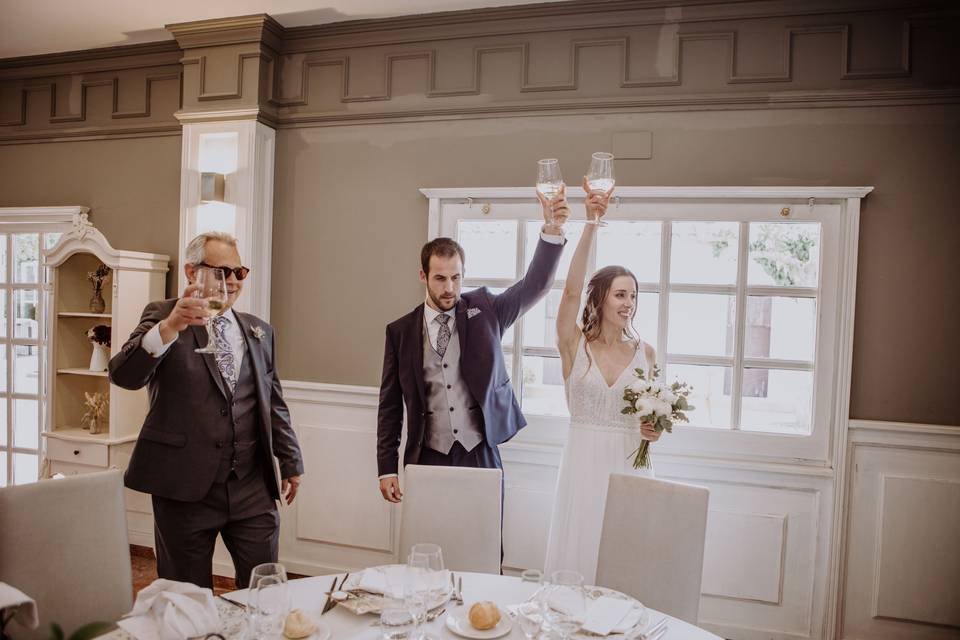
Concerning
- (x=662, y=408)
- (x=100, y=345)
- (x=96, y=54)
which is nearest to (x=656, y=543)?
(x=662, y=408)

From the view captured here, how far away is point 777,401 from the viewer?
296 cm

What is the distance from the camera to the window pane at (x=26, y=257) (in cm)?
396

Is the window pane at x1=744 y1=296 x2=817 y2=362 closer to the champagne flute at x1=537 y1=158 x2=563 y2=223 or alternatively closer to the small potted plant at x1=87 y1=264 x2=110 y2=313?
the champagne flute at x1=537 y1=158 x2=563 y2=223

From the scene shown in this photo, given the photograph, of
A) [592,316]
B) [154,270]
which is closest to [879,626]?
[592,316]

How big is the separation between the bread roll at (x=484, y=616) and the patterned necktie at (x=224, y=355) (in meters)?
1.20

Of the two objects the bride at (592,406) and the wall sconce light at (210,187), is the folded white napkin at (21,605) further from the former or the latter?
the wall sconce light at (210,187)

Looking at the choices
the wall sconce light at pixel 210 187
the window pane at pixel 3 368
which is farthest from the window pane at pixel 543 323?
the window pane at pixel 3 368

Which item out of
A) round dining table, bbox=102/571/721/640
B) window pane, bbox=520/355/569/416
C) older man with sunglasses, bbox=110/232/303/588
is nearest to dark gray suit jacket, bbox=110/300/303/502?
older man with sunglasses, bbox=110/232/303/588

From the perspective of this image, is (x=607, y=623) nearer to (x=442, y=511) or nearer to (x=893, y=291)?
(x=442, y=511)

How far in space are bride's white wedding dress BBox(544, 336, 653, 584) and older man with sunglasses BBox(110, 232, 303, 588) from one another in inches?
45.2

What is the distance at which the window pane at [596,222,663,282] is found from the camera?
3.08 m

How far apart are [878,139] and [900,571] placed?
1.93 m

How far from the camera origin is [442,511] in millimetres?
2152

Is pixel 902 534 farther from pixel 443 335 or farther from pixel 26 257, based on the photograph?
pixel 26 257
